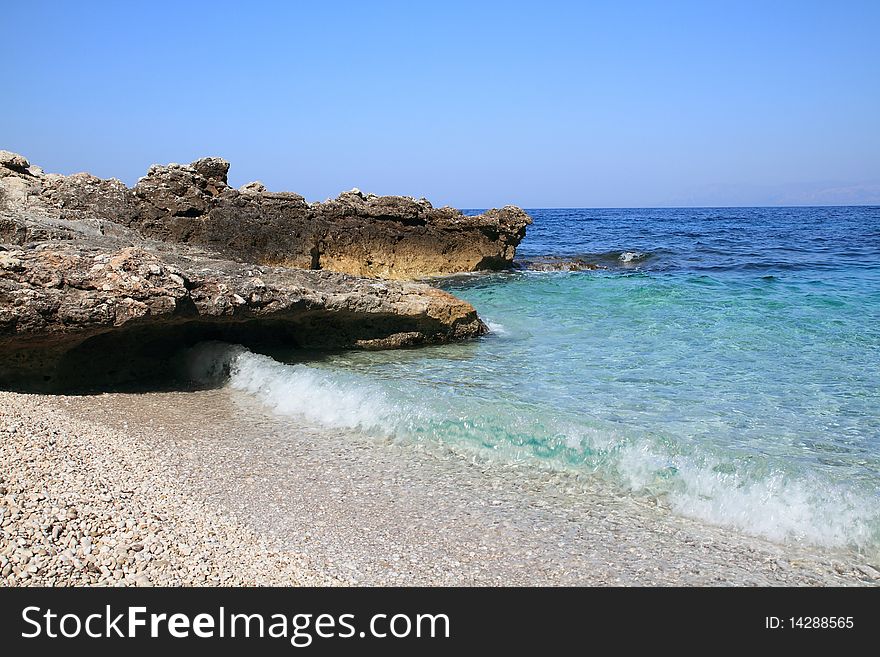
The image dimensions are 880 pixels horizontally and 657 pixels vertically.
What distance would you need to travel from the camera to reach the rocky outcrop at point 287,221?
46.3 ft

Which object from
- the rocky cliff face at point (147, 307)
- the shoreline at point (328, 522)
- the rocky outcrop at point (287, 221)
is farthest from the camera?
the rocky outcrop at point (287, 221)

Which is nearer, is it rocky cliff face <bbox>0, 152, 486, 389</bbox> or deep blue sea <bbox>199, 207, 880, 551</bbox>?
deep blue sea <bbox>199, 207, 880, 551</bbox>

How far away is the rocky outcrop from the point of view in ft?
46.3

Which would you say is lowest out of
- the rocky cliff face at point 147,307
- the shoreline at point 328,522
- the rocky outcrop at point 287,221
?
the shoreline at point 328,522

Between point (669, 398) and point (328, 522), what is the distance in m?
3.94

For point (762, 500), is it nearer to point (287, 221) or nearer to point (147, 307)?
point (147, 307)

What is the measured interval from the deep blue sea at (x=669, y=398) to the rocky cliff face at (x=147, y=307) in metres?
0.52

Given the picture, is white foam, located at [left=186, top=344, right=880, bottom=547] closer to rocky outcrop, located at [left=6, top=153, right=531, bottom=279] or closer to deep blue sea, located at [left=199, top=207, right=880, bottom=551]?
deep blue sea, located at [left=199, top=207, right=880, bottom=551]

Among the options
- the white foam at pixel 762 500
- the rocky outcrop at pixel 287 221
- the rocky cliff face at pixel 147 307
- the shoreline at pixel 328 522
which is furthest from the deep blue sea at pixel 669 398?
the rocky outcrop at pixel 287 221

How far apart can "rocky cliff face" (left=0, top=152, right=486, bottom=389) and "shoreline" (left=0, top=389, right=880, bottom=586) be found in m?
1.00

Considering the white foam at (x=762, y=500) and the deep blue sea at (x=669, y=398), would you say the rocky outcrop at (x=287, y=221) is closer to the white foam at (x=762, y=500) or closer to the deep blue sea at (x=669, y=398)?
the deep blue sea at (x=669, y=398)

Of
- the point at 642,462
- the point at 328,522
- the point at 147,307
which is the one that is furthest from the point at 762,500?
the point at 147,307

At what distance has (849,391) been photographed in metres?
6.82

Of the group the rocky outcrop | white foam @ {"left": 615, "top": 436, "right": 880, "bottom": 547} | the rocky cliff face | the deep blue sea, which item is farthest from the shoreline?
the rocky outcrop
